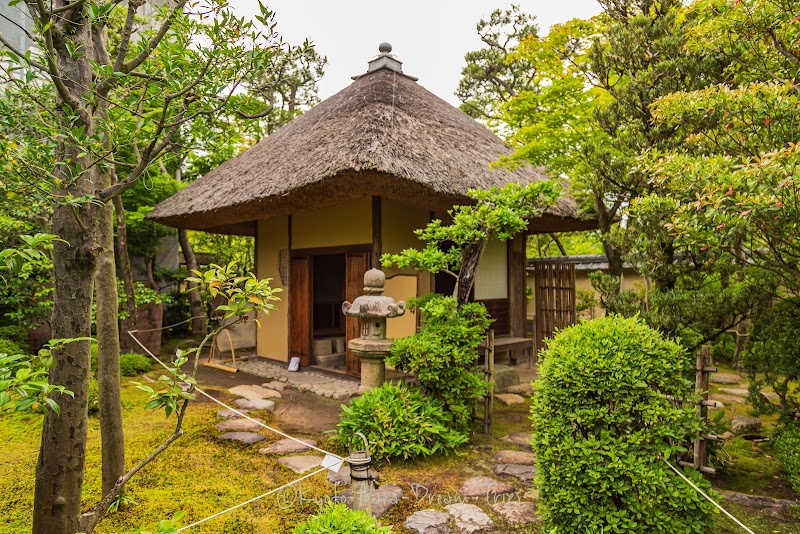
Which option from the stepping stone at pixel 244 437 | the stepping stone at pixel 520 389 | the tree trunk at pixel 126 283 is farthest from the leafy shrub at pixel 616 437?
the tree trunk at pixel 126 283

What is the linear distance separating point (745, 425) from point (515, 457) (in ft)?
8.86

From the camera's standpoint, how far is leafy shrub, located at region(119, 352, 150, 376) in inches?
271

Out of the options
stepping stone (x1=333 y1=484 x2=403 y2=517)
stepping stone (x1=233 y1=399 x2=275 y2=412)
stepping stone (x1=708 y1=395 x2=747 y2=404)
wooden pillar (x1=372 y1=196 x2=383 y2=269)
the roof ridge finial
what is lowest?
stepping stone (x1=708 y1=395 x2=747 y2=404)

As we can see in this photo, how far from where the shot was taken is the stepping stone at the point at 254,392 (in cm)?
595

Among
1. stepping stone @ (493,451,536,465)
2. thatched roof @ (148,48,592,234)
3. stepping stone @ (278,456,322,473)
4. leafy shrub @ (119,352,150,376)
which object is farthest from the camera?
leafy shrub @ (119,352,150,376)

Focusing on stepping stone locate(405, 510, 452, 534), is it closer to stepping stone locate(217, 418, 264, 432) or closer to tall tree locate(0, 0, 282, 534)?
tall tree locate(0, 0, 282, 534)

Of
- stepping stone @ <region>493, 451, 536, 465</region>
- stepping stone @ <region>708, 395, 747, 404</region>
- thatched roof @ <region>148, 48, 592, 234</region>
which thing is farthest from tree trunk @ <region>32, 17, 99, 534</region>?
stepping stone @ <region>708, 395, 747, 404</region>

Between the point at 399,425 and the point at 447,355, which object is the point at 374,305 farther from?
the point at 399,425

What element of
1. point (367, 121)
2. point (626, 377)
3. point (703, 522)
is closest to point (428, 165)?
point (367, 121)

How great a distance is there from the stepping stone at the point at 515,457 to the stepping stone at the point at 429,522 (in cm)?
112

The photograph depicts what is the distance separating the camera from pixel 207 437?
4.48m

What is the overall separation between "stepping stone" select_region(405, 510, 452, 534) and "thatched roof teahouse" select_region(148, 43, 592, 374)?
3358mm

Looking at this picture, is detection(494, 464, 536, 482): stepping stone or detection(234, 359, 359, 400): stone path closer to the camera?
detection(494, 464, 536, 482): stepping stone

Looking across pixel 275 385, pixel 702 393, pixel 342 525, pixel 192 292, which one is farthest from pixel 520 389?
pixel 192 292
